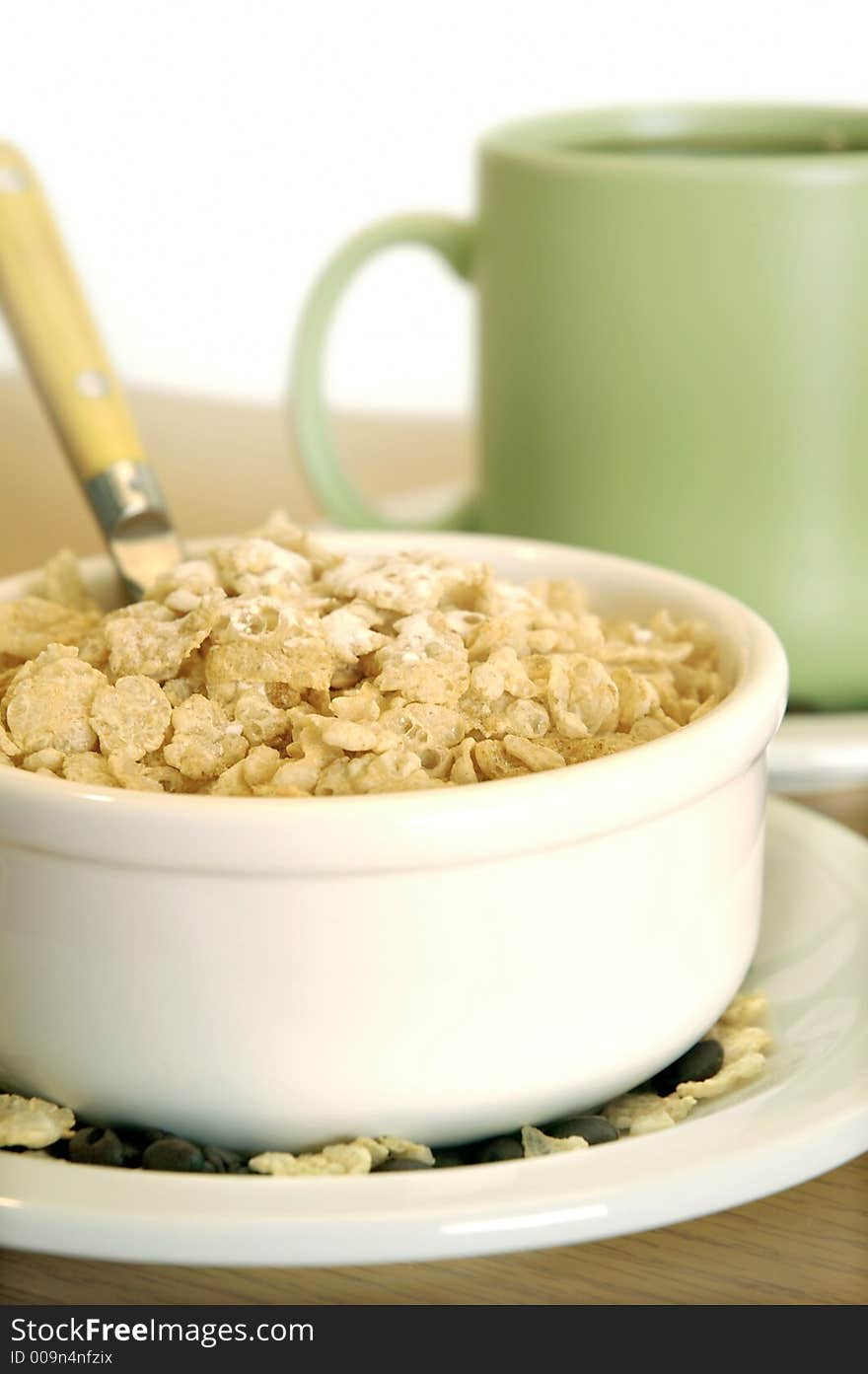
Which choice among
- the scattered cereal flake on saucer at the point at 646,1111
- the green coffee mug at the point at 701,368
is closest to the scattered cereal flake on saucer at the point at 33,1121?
the scattered cereal flake on saucer at the point at 646,1111

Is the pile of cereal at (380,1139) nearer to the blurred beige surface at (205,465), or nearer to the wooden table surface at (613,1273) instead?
the wooden table surface at (613,1273)

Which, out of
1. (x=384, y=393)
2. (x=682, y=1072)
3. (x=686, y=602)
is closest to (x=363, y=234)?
(x=686, y=602)

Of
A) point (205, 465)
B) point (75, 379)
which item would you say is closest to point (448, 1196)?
point (75, 379)

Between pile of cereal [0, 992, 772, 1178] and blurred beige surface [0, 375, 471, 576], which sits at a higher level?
pile of cereal [0, 992, 772, 1178]

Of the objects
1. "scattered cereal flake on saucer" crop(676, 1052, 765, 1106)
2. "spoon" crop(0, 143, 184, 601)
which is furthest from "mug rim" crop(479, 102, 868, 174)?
"scattered cereal flake on saucer" crop(676, 1052, 765, 1106)

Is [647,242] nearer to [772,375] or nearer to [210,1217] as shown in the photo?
[772,375]

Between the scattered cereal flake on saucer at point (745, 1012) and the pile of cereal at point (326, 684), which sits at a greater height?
the pile of cereal at point (326, 684)

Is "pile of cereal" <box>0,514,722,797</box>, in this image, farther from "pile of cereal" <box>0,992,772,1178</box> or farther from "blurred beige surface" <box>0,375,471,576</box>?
"blurred beige surface" <box>0,375,471,576</box>
